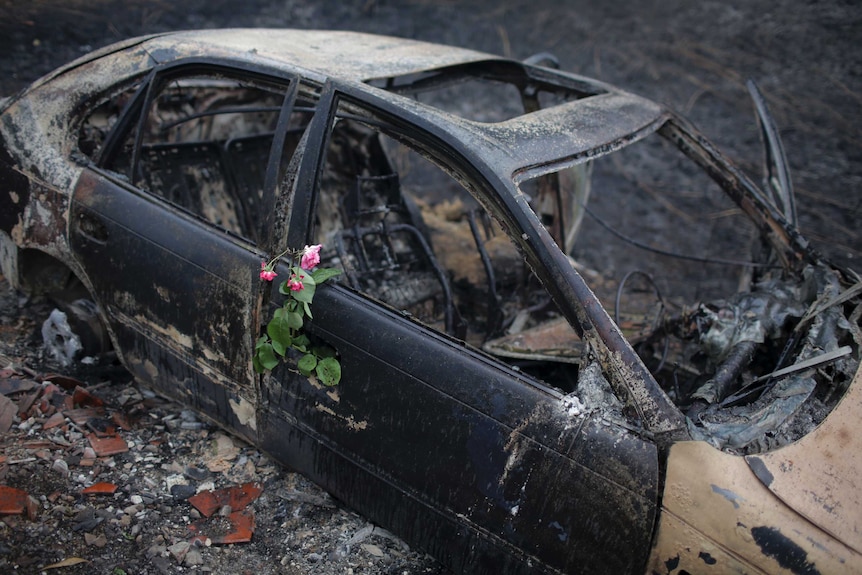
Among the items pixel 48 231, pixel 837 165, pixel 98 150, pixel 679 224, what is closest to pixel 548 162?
pixel 98 150

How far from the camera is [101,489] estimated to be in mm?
2766

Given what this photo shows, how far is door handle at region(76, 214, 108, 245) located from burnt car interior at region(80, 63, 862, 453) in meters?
Result: 0.28

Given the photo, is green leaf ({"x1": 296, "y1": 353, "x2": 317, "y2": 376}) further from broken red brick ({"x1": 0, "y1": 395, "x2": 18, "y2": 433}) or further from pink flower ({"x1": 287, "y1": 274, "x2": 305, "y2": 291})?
broken red brick ({"x1": 0, "y1": 395, "x2": 18, "y2": 433})

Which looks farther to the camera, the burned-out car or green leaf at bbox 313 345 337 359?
green leaf at bbox 313 345 337 359

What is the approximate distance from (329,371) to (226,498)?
0.84 metres

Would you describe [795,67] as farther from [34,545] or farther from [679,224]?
[34,545]

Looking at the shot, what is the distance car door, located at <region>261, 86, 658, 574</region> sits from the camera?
2146 mm

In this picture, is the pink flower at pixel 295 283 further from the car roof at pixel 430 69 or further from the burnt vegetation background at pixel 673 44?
the burnt vegetation background at pixel 673 44

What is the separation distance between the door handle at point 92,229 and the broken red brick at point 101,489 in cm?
95

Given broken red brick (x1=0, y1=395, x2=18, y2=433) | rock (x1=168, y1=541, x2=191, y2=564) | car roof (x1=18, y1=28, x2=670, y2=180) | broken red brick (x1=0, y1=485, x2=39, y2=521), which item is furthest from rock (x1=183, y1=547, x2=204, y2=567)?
car roof (x1=18, y1=28, x2=670, y2=180)

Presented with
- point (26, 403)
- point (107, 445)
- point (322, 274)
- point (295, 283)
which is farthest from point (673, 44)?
point (26, 403)

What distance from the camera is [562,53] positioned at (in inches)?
300

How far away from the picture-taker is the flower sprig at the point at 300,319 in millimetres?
2408

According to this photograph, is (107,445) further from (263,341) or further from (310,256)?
(310,256)
